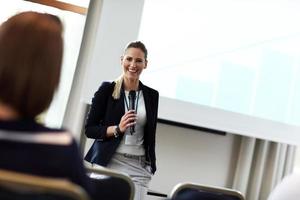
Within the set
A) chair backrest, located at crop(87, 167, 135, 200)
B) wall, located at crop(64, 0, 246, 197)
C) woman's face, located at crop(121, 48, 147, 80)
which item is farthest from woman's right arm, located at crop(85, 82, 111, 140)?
wall, located at crop(64, 0, 246, 197)

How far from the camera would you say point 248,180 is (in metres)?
4.83

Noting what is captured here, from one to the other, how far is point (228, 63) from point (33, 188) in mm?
3791

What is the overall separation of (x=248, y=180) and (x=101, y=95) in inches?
102

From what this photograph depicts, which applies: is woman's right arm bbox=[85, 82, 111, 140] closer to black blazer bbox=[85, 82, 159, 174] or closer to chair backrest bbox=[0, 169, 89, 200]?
black blazer bbox=[85, 82, 159, 174]

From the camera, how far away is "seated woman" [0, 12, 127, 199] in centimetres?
111

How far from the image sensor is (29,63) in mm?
1146

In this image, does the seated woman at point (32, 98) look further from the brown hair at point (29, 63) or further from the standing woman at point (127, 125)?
the standing woman at point (127, 125)

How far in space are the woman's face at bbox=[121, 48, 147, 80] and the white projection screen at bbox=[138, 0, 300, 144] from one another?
1.54 meters

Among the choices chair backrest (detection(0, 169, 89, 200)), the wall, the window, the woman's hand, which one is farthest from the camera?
the window

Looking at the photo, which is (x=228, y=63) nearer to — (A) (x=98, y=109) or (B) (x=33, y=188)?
(A) (x=98, y=109)

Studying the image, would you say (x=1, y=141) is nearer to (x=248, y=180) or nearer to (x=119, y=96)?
(x=119, y=96)

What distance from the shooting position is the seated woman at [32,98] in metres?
1.11

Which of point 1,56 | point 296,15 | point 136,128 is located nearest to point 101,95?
point 136,128

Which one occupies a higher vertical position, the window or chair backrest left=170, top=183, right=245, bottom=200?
the window
